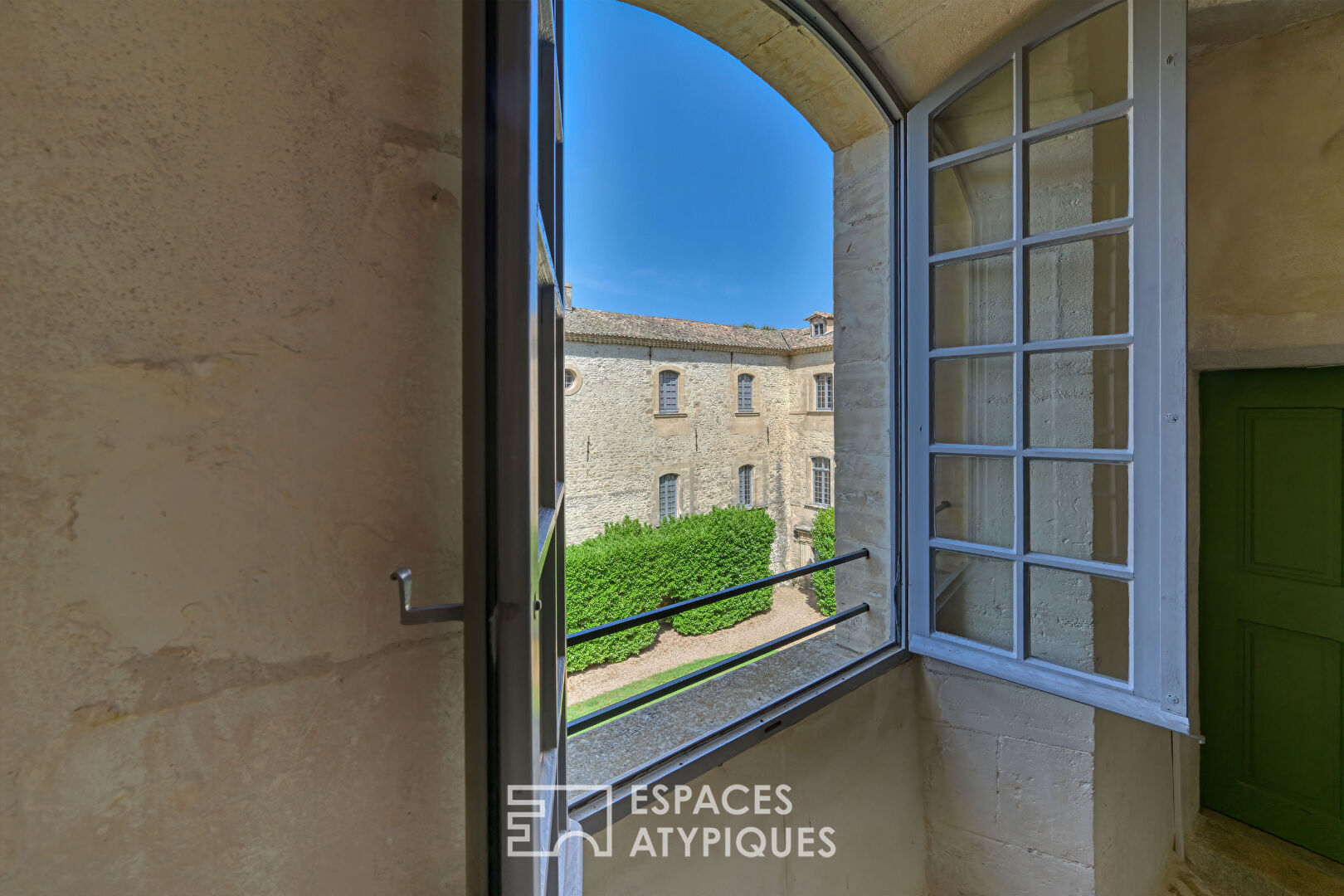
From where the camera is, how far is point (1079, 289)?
4.26ft

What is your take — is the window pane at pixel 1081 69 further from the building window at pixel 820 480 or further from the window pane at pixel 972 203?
the building window at pixel 820 480

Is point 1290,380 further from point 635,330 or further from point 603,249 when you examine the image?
point 603,249

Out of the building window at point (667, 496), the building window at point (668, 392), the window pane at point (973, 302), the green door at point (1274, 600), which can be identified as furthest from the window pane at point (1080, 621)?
the building window at point (667, 496)

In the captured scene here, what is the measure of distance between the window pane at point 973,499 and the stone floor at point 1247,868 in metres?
1.42

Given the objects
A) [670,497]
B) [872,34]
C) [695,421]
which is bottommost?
[670,497]

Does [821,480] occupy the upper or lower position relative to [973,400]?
lower

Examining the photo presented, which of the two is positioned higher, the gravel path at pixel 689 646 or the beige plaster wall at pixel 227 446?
the beige plaster wall at pixel 227 446

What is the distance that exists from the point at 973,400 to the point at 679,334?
1125 cm

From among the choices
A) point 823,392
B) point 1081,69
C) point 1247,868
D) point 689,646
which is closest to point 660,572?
point 689,646

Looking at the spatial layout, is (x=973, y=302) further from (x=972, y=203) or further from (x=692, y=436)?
(x=692, y=436)

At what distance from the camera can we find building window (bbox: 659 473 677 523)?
13.0m

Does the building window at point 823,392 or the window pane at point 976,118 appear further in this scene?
the building window at point 823,392

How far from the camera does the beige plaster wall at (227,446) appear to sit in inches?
17.4

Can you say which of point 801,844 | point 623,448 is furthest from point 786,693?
point 623,448
